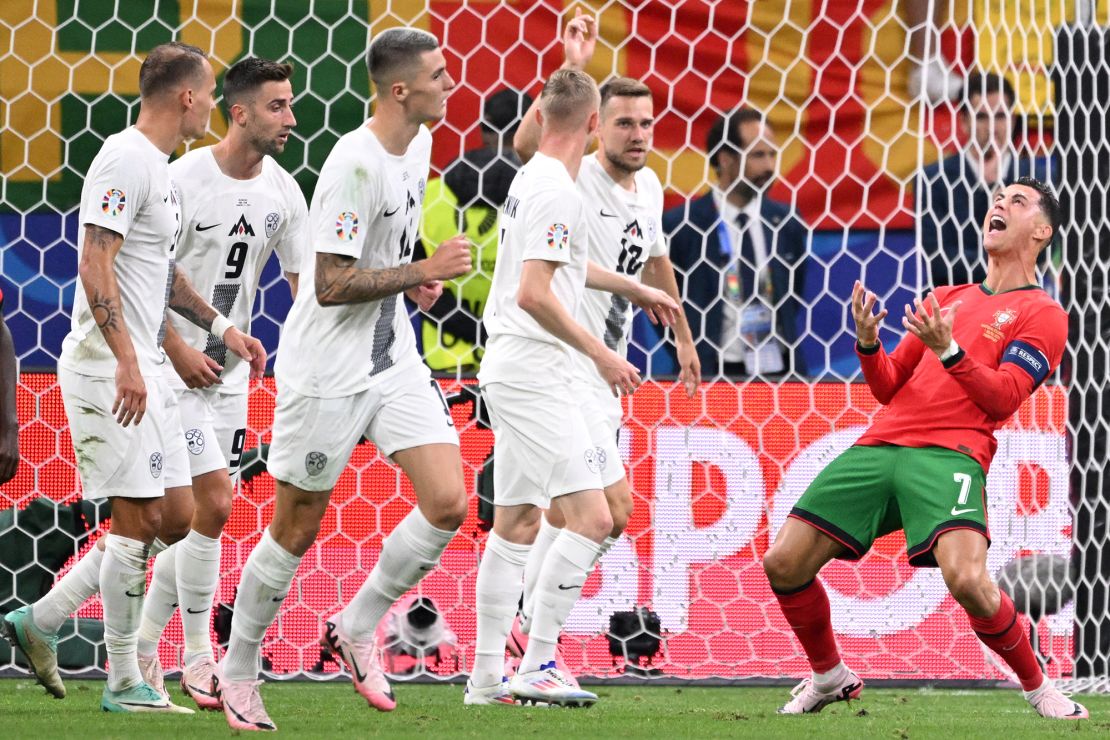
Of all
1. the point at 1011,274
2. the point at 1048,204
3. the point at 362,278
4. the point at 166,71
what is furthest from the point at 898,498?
the point at 166,71

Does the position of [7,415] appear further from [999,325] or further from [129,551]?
[999,325]

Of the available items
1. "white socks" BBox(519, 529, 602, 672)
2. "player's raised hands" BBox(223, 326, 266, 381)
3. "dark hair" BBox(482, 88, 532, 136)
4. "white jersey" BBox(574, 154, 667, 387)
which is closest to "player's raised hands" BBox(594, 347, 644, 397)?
"white socks" BBox(519, 529, 602, 672)

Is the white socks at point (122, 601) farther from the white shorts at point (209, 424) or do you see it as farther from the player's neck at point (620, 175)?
the player's neck at point (620, 175)

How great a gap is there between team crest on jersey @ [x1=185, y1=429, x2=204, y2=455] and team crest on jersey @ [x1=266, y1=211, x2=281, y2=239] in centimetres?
64

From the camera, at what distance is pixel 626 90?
5.37 m

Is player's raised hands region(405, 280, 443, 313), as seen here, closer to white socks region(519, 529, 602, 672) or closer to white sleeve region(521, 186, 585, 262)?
white sleeve region(521, 186, 585, 262)

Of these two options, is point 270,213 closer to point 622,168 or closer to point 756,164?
point 622,168

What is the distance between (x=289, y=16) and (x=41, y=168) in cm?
108

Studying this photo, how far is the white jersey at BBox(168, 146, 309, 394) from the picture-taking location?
5.04 metres

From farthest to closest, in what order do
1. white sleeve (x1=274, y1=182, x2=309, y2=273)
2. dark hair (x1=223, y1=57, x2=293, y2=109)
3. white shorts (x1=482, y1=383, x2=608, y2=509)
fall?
white sleeve (x1=274, y1=182, x2=309, y2=273) → dark hair (x1=223, y1=57, x2=293, y2=109) → white shorts (x1=482, y1=383, x2=608, y2=509)

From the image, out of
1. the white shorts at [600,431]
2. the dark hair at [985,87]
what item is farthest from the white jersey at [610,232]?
the dark hair at [985,87]

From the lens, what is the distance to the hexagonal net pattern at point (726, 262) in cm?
593

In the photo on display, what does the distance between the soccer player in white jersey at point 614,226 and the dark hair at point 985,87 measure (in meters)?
1.39

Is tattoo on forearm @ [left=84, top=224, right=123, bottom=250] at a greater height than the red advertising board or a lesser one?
greater
